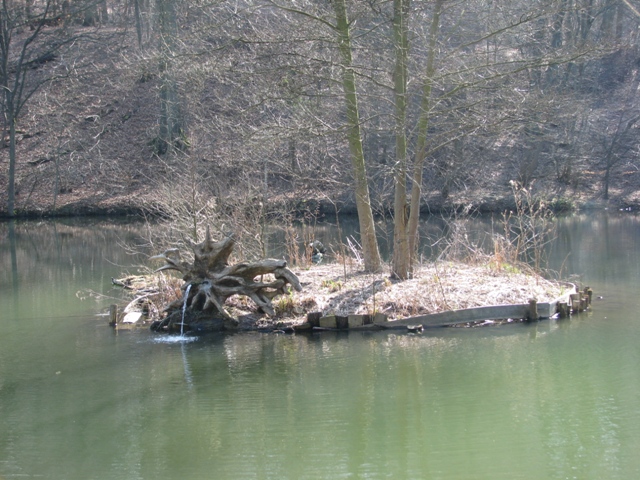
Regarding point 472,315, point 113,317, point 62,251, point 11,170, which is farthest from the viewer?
point 11,170

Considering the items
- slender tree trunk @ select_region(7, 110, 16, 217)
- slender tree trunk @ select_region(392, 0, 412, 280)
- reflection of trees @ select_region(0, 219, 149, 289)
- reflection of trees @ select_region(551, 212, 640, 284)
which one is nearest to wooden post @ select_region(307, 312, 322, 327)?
slender tree trunk @ select_region(392, 0, 412, 280)

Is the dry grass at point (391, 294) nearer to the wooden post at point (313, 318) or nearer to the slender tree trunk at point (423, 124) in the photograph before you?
the wooden post at point (313, 318)

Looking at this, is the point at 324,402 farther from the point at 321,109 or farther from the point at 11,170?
the point at 11,170

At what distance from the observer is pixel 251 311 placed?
43.5 feet

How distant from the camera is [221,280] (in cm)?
1280

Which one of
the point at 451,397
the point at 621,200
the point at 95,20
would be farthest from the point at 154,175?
the point at 451,397

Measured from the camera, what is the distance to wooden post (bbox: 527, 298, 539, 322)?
12672 mm

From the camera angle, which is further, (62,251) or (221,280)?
(62,251)

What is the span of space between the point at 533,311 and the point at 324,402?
17.3 ft

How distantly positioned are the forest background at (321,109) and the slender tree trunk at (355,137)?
0.04 meters

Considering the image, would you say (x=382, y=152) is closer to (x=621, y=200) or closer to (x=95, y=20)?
(x=621, y=200)

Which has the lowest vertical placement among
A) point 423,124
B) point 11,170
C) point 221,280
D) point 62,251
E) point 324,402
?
point 324,402

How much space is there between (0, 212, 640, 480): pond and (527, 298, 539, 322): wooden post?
0.18m

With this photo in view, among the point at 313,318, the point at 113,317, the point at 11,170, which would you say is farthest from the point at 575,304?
the point at 11,170
